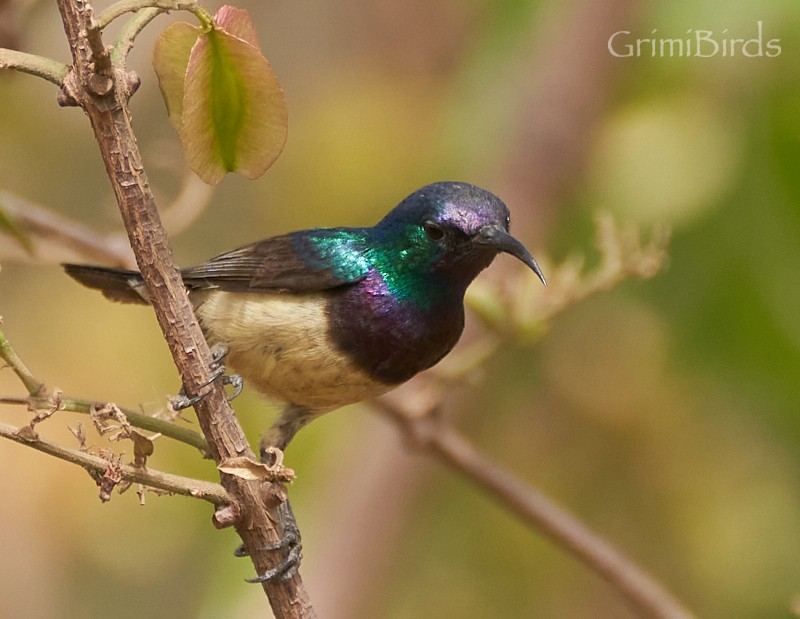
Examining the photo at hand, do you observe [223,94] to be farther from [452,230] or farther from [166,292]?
[452,230]

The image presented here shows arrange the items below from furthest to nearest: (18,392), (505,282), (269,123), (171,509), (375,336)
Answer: (171,509)
(18,392)
(505,282)
(375,336)
(269,123)

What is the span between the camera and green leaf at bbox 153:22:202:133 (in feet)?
5.62

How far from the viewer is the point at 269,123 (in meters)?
1.74

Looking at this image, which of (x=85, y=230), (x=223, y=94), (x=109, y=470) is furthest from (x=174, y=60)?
(x=85, y=230)

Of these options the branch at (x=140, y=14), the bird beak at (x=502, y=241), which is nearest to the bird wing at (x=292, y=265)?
the bird beak at (x=502, y=241)

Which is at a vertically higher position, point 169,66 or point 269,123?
point 169,66

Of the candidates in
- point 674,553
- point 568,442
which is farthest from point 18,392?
point 674,553

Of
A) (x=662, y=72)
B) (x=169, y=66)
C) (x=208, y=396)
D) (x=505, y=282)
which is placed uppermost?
(x=662, y=72)

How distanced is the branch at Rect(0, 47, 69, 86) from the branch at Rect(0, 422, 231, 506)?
479 mm

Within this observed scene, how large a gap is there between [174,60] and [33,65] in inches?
9.6

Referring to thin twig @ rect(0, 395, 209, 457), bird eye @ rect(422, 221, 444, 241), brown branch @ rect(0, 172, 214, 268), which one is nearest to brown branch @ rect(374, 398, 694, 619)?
bird eye @ rect(422, 221, 444, 241)

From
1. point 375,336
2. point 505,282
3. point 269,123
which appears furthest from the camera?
point 505,282

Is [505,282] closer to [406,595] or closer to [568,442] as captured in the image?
[568,442]

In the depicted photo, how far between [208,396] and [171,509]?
2215 mm
